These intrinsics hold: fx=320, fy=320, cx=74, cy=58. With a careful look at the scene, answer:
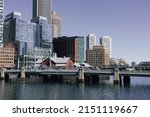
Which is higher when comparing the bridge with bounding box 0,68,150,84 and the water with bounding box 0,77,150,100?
the bridge with bounding box 0,68,150,84

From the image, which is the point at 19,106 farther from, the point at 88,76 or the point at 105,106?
the point at 88,76

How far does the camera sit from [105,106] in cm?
2919

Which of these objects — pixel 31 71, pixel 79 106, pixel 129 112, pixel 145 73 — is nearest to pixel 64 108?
pixel 79 106

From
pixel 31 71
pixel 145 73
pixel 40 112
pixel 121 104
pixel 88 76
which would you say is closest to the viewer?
pixel 40 112

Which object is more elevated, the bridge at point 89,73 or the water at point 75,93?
the bridge at point 89,73

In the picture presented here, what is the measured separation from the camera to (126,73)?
421 feet

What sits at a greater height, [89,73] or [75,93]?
[89,73]

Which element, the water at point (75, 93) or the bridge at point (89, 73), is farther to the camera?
the bridge at point (89, 73)

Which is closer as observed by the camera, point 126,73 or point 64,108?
point 64,108

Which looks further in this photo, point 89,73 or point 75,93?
point 89,73

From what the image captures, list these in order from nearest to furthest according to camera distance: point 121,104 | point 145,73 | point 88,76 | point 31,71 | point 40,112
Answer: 1. point 40,112
2. point 121,104
3. point 145,73
4. point 88,76
5. point 31,71

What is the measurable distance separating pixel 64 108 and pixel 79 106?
1382 millimetres

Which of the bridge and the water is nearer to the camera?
the water

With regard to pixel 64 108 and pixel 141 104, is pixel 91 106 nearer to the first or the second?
pixel 64 108
